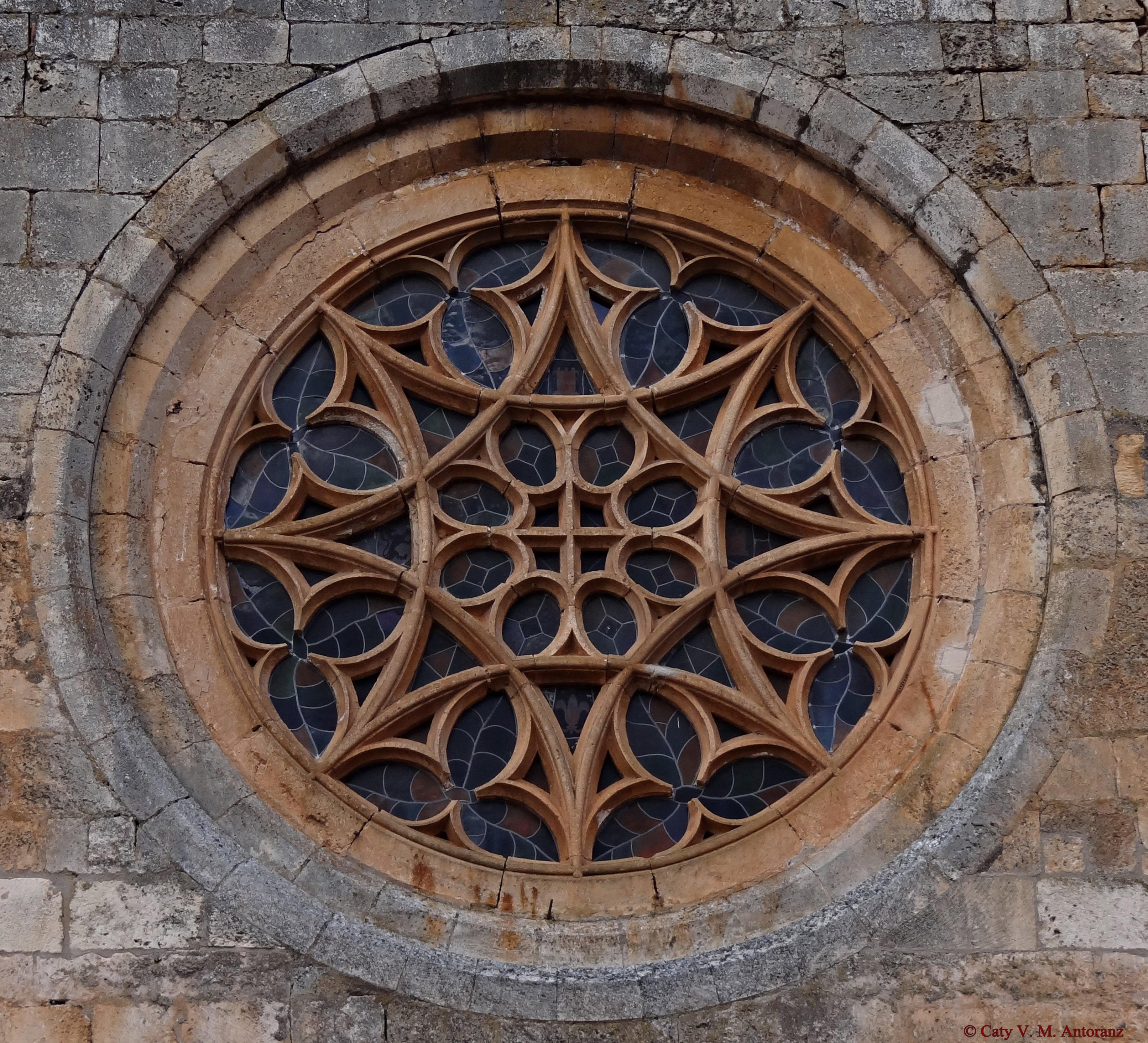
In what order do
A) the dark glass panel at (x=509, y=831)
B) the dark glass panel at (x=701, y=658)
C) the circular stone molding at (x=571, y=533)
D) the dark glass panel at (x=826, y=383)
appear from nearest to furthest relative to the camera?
the circular stone molding at (x=571, y=533) < the dark glass panel at (x=509, y=831) < the dark glass panel at (x=701, y=658) < the dark glass panel at (x=826, y=383)

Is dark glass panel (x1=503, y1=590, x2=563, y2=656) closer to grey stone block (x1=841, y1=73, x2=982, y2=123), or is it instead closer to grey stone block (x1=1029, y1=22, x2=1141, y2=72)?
grey stone block (x1=841, y1=73, x2=982, y2=123)

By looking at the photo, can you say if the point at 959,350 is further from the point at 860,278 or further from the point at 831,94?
the point at 831,94

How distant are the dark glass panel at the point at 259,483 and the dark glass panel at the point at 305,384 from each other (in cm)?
14

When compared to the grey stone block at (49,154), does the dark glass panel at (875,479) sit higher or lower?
lower

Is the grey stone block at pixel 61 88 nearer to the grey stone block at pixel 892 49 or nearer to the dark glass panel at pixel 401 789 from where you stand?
the dark glass panel at pixel 401 789

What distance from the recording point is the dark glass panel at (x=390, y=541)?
6.94 m

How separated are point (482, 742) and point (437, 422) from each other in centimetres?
145

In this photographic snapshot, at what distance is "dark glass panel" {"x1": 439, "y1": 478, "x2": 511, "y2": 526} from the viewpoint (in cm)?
700

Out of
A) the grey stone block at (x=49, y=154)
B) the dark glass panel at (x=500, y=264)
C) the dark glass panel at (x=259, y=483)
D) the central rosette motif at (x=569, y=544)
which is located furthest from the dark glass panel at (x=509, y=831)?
the grey stone block at (x=49, y=154)

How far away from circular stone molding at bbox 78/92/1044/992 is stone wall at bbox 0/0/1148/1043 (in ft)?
1.00

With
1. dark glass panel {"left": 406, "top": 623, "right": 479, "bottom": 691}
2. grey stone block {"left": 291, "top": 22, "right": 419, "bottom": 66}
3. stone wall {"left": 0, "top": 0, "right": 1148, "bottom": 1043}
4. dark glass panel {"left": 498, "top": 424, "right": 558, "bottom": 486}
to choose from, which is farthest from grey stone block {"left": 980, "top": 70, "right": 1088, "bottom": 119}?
dark glass panel {"left": 406, "top": 623, "right": 479, "bottom": 691}

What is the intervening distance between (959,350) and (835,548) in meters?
0.99

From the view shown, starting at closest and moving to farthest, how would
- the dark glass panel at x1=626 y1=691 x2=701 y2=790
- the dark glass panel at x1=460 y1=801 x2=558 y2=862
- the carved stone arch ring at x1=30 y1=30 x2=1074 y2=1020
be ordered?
the carved stone arch ring at x1=30 y1=30 x2=1074 y2=1020 < the dark glass panel at x1=460 y1=801 x2=558 y2=862 < the dark glass panel at x1=626 y1=691 x2=701 y2=790

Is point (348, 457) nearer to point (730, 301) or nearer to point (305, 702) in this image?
point (305, 702)
